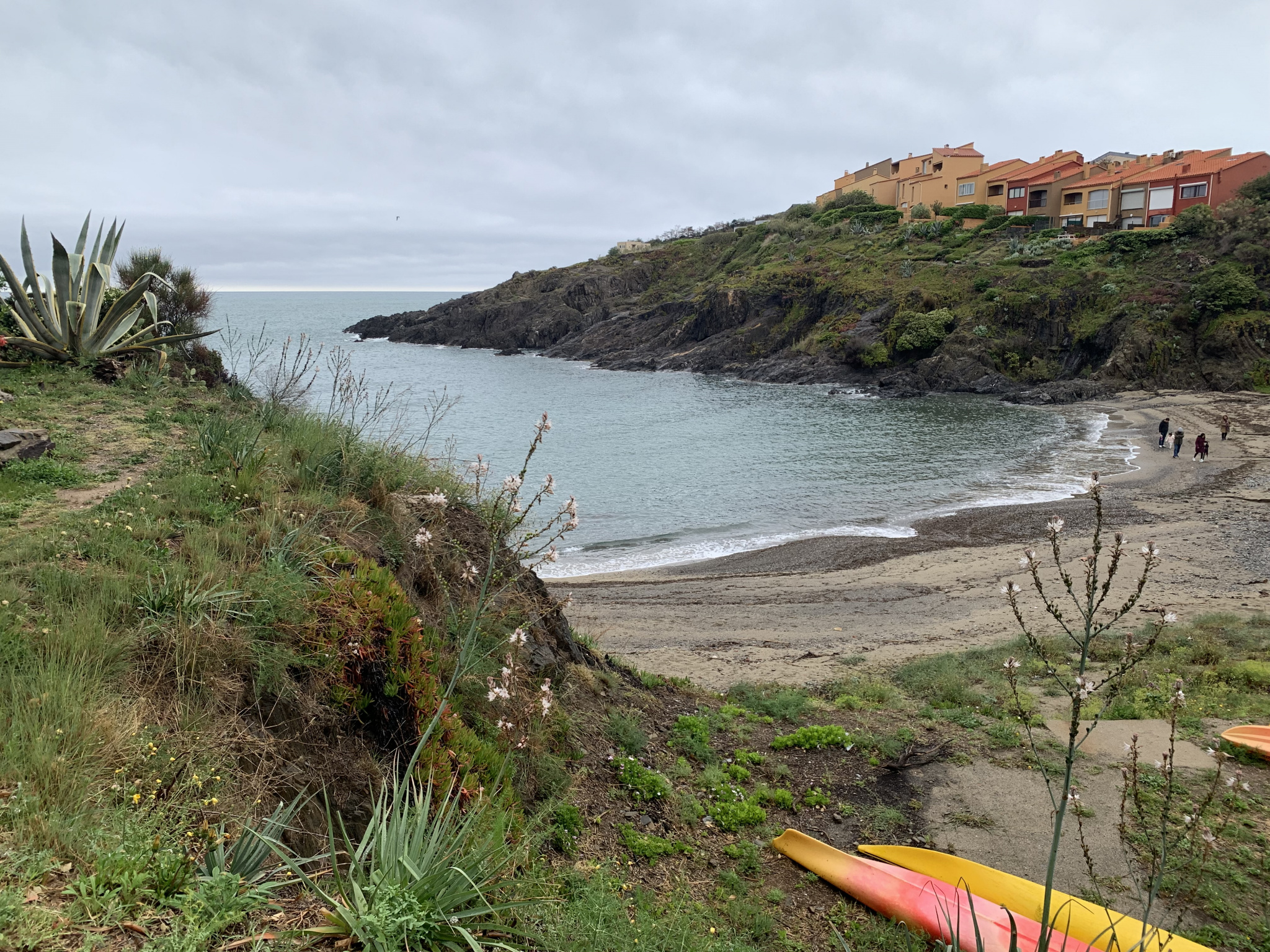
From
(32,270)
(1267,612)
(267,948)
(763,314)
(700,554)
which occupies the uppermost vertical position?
(763,314)

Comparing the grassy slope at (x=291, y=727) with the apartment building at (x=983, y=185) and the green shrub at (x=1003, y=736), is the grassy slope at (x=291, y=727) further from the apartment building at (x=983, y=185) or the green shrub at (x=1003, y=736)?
Answer: the apartment building at (x=983, y=185)

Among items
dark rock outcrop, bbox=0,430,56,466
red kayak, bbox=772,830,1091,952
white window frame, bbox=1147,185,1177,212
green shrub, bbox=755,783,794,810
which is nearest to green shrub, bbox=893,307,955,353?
white window frame, bbox=1147,185,1177,212

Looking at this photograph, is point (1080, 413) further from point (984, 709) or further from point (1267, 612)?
point (984, 709)

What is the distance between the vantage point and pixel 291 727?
3.93m

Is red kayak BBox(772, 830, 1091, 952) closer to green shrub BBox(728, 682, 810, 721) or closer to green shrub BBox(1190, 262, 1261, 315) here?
green shrub BBox(728, 682, 810, 721)

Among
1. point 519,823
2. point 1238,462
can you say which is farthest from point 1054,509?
point 519,823

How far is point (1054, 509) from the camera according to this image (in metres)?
23.0

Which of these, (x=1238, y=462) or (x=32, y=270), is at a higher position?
(x=32, y=270)

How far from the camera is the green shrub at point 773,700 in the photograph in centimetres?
820

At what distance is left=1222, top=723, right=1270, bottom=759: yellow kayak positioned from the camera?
654 centimetres

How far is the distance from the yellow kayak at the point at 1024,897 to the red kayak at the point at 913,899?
9 cm

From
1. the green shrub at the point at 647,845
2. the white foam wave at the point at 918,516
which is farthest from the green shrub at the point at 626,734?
the white foam wave at the point at 918,516

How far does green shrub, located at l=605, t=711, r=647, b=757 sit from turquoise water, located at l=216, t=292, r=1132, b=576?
5.60m

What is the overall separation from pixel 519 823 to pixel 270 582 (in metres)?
2.05
